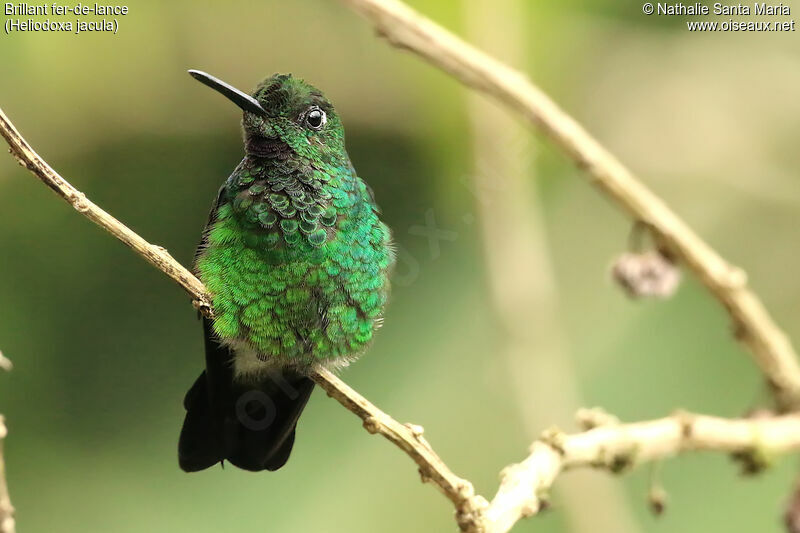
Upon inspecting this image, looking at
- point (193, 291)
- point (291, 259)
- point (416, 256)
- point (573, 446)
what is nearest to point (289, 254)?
point (291, 259)

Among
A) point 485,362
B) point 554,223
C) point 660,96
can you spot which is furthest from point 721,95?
point 485,362

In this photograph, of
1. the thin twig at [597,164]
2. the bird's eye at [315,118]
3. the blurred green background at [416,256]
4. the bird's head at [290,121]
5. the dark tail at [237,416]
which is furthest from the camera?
the blurred green background at [416,256]

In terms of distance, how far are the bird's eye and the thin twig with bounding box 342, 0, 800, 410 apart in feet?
2.07

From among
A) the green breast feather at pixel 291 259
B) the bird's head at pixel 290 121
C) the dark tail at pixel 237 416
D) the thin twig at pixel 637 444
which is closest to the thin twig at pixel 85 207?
the green breast feather at pixel 291 259

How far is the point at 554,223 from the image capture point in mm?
3576

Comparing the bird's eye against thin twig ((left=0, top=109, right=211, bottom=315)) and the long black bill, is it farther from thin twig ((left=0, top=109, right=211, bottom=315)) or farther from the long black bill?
thin twig ((left=0, top=109, right=211, bottom=315))

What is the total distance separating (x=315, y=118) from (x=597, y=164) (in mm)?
824

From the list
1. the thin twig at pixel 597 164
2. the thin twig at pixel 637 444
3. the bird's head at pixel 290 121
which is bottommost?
the thin twig at pixel 637 444

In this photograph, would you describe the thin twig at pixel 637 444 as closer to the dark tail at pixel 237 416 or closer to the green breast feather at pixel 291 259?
the green breast feather at pixel 291 259

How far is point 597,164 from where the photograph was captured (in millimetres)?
1319

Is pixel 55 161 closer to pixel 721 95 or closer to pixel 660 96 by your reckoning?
pixel 660 96

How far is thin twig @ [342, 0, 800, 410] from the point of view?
127 cm

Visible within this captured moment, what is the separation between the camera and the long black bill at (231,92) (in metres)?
1.36

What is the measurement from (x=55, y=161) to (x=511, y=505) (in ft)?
7.28
